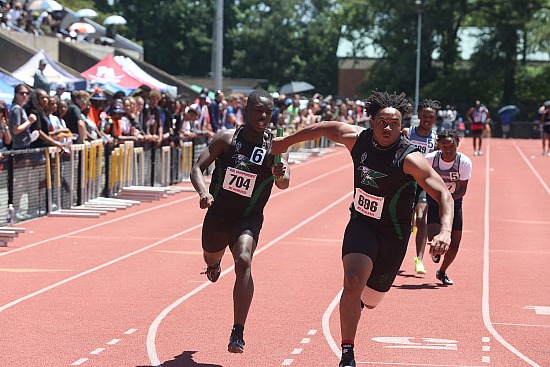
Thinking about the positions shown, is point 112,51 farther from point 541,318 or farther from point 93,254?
point 541,318

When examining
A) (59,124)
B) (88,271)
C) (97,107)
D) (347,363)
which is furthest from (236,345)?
(97,107)

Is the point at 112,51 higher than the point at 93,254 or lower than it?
higher

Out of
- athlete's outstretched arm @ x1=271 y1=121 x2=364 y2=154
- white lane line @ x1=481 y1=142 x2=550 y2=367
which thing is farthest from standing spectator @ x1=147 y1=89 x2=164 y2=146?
athlete's outstretched arm @ x1=271 y1=121 x2=364 y2=154

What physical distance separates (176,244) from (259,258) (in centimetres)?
167

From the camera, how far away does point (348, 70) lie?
87.0m

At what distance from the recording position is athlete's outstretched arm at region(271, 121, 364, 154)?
7.87m

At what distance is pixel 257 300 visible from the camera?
11.1 meters

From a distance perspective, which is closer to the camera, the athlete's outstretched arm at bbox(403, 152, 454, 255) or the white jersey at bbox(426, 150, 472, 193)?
the athlete's outstretched arm at bbox(403, 152, 454, 255)

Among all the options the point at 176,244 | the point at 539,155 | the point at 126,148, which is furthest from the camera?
the point at 539,155

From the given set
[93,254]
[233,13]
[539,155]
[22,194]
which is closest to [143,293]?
[93,254]

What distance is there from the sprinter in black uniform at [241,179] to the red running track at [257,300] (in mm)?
832

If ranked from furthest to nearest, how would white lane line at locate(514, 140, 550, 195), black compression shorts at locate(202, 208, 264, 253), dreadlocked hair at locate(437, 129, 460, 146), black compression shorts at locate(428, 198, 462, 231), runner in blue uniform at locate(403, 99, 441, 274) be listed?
white lane line at locate(514, 140, 550, 195) < runner in blue uniform at locate(403, 99, 441, 274) < black compression shorts at locate(428, 198, 462, 231) < dreadlocked hair at locate(437, 129, 460, 146) < black compression shorts at locate(202, 208, 264, 253)

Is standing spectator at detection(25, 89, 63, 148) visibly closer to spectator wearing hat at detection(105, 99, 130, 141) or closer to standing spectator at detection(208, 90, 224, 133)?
spectator wearing hat at detection(105, 99, 130, 141)

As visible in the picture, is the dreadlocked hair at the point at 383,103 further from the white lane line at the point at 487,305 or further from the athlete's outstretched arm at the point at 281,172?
the white lane line at the point at 487,305
